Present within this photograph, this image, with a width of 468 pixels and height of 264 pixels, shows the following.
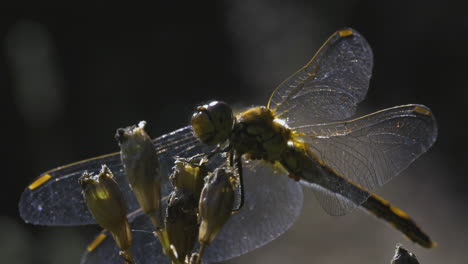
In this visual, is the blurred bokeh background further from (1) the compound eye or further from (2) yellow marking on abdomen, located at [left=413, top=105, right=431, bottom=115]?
(1) the compound eye

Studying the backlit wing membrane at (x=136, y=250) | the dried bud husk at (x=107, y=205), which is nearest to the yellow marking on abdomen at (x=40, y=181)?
the backlit wing membrane at (x=136, y=250)

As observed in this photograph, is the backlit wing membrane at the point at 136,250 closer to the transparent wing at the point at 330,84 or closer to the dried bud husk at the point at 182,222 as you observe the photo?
the dried bud husk at the point at 182,222

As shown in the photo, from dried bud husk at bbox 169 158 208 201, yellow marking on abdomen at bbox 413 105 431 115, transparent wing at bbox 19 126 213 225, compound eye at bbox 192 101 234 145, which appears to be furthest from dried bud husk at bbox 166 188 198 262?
yellow marking on abdomen at bbox 413 105 431 115

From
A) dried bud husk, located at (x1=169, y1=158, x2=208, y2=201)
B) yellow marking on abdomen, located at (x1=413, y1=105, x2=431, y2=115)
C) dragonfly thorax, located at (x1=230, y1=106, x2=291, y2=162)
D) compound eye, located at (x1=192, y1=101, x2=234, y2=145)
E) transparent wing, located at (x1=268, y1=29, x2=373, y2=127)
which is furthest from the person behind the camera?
transparent wing, located at (x1=268, y1=29, x2=373, y2=127)

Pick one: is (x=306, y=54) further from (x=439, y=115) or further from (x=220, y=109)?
(x=220, y=109)

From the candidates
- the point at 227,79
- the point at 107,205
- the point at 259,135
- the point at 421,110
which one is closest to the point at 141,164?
the point at 107,205

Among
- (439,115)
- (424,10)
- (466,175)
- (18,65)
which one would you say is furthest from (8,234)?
(424,10)
